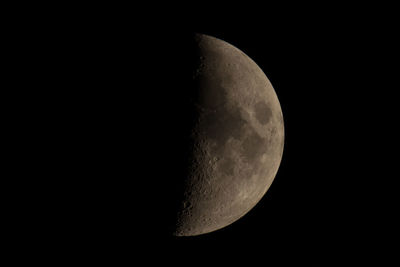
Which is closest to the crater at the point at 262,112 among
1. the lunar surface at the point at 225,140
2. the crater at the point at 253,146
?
the lunar surface at the point at 225,140

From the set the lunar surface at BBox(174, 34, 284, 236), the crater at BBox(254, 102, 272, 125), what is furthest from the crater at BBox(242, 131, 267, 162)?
the crater at BBox(254, 102, 272, 125)

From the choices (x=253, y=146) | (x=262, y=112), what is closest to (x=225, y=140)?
(x=253, y=146)

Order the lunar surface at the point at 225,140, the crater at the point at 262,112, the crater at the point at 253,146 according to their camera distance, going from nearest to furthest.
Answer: the lunar surface at the point at 225,140 < the crater at the point at 253,146 < the crater at the point at 262,112

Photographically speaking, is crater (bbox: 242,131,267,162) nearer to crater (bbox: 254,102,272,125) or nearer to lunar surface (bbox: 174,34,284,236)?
lunar surface (bbox: 174,34,284,236)

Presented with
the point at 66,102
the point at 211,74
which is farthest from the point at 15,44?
the point at 211,74

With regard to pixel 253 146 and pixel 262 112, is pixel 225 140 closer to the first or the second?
pixel 253 146

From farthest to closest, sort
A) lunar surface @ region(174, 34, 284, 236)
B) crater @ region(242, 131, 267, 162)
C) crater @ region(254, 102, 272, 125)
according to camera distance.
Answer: crater @ region(254, 102, 272, 125), crater @ region(242, 131, 267, 162), lunar surface @ region(174, 34, 284, 236)

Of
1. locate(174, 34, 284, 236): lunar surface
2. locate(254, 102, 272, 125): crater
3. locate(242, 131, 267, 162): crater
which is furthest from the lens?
locate(254, 102, 272, 125): crater

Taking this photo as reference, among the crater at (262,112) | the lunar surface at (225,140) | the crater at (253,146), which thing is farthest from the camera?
the crater at (262,112)

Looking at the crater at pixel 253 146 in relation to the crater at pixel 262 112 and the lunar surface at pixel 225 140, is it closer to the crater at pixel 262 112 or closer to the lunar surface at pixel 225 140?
the lunar surface at pixel 225 140
